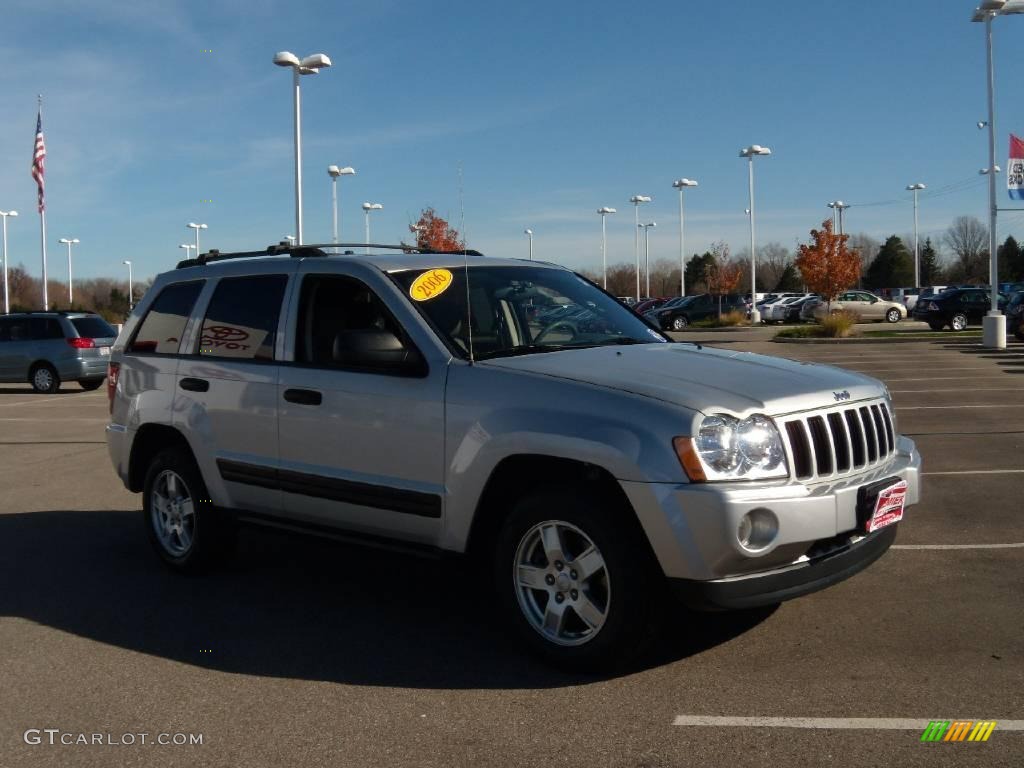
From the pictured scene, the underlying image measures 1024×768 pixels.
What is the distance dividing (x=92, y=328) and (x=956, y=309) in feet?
104

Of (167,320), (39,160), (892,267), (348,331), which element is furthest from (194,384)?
(892,267)

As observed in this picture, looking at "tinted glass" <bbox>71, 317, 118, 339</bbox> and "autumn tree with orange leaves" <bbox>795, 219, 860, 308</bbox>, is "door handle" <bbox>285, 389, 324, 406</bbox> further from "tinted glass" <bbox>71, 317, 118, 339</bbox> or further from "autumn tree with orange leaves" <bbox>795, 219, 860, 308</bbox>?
"autumn tree with orange leaves" <bbox>795, 219, 860, 308</bbox>

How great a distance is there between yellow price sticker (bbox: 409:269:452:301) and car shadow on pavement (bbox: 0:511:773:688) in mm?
1307

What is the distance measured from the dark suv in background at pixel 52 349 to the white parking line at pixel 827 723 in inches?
798

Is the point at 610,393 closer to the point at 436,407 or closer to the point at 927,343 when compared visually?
the point at 436,407

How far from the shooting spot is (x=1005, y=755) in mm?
3580

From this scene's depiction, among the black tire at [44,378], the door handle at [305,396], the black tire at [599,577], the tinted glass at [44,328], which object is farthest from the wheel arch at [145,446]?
the tinted glass at [44,328]

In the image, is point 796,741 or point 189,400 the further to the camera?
point 189,400

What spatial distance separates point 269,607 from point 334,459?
3.39 feet

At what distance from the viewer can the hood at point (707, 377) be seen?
14.0ft

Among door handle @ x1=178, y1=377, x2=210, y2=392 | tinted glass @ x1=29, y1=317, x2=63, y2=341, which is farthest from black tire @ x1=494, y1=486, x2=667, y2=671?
tinted glass @ x1=29, y1=317, x2=63, y2=341

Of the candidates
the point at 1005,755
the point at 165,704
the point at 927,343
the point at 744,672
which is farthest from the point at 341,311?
the point at 927,343

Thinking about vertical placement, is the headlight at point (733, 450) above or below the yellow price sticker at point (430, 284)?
below

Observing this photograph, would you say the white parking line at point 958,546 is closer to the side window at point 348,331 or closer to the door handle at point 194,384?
the side window at point 348,331
